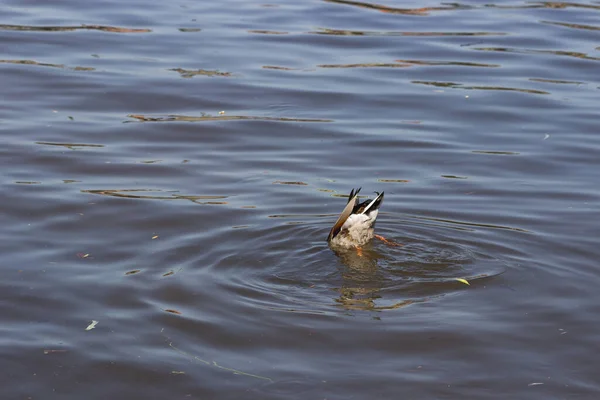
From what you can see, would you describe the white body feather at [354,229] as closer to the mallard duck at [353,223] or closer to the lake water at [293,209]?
the mallard duck at [353,223]

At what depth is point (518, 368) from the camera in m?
6.16

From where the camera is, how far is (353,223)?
801 cm

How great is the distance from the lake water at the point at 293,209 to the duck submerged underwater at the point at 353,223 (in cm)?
12

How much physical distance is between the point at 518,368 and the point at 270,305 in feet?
5.82

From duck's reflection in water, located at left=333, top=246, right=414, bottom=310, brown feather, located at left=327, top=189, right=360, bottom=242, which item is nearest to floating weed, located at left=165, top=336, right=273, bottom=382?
duck's reflection in water, located at left=333, top=246, right=414, bottom=310

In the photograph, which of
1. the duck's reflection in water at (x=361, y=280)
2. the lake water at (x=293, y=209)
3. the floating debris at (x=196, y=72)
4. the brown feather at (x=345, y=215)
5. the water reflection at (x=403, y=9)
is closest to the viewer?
the lake water at (x=293, y=209)

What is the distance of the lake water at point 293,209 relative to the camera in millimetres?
6164

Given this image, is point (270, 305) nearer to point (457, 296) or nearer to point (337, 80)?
point (457, 296)

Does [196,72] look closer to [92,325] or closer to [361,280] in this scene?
[361,280]

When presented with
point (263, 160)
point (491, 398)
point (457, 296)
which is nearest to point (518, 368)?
point (491, 398)

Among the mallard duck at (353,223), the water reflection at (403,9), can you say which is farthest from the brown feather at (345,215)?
the water reflection at (403,9)

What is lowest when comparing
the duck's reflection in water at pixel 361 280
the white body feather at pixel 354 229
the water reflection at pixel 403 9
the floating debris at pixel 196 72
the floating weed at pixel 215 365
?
the floating weed at pixel 215 365

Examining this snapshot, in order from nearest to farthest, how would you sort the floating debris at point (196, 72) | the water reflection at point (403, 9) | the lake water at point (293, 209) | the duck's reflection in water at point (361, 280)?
the lake water at point (293, 209)
the duck's reflection in water at point (361, 280)
the floating debris at point (196, 72)
the water reflection at point (403, 9)

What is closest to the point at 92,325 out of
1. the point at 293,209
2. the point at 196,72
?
the point at 293,209
